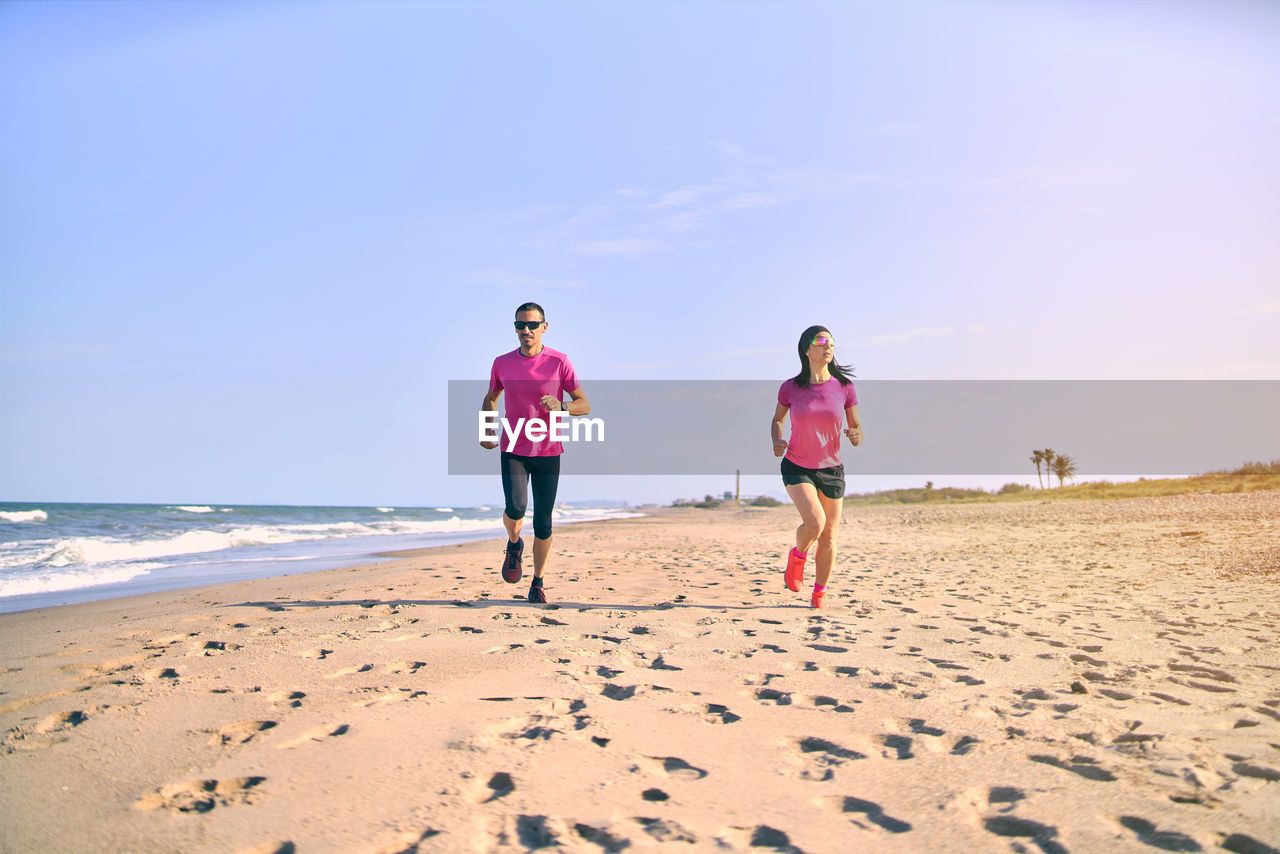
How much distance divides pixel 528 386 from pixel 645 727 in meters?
3.45

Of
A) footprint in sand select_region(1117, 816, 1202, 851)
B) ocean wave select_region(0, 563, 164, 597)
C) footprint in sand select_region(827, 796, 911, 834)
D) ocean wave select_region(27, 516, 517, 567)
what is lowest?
ocean wave select_region(27, 516, 517, 567)

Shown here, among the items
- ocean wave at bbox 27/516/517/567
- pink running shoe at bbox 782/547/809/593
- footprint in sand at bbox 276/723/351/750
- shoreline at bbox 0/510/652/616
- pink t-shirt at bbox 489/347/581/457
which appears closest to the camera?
footprint in sand at bbox 276/723/351/750

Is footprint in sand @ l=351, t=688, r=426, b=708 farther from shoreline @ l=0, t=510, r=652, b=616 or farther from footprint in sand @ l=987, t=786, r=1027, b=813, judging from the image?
shoreline @ l=0, t=510, r=652, b=616

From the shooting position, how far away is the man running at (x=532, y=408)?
592 centimetres

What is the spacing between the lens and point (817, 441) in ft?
19.5

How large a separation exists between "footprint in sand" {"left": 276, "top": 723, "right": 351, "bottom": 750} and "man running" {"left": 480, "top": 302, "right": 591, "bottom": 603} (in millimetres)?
3133

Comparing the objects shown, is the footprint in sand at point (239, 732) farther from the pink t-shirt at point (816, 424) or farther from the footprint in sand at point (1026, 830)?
the pink t-shirt at point (816, 424)

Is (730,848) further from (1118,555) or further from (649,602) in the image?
(1118,555)

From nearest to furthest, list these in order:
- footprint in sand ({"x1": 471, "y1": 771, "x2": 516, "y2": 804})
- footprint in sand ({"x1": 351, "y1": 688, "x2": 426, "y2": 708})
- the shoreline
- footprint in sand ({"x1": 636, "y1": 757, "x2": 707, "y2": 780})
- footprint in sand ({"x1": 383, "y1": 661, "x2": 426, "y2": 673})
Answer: footprint in sand ({"x1": 471, "y1": 771, "x2": 516, "y2": 804}) → footprint in sand ({"x1": 636, "y1": 757, "x2": 707, "y2": 780}) → footprint in sand ({"x1": 351, "y1": 688, "x2": 426, "y2": 708}) → footprint in sand ({"x1": 383, "y1": 661, "x2": 426, "y2": 673}) → the shoreline

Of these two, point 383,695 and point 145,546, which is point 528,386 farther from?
point 145,546

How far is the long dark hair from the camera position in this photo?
6035 millimetres

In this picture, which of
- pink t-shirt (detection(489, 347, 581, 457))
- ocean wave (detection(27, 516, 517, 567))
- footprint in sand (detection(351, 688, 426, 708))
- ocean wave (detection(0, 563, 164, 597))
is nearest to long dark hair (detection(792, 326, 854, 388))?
pink t-shirt (detection(489, 347, 581, 457))

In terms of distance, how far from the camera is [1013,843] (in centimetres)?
205

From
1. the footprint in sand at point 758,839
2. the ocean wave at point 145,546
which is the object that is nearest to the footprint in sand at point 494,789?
the footprint in sand at point 758,839
